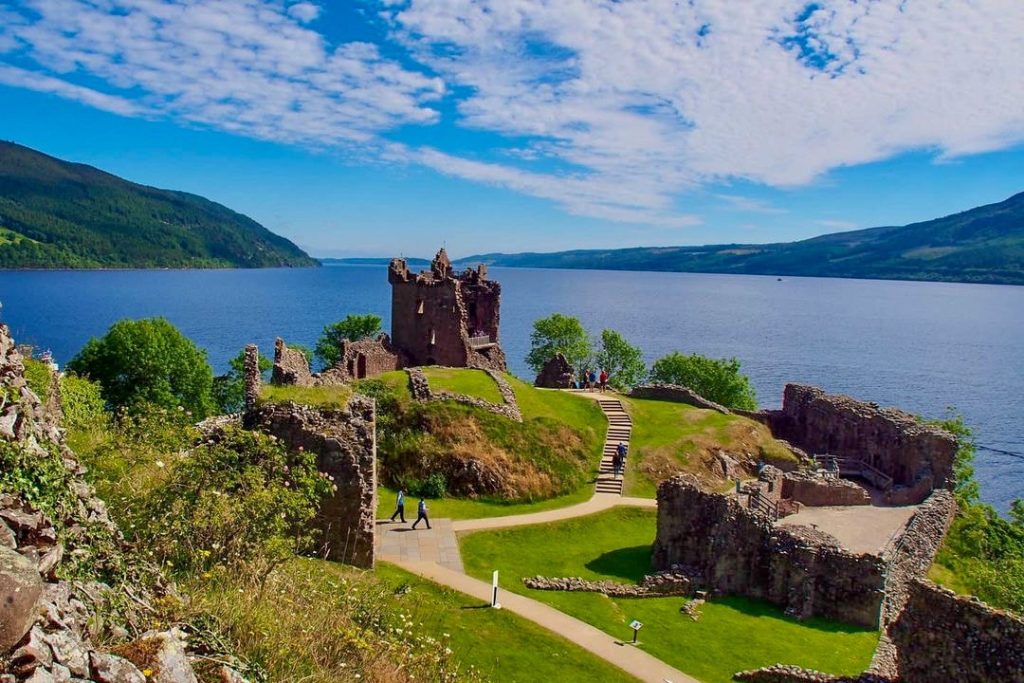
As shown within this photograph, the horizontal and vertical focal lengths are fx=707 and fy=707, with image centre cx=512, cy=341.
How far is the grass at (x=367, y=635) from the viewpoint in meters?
10.8

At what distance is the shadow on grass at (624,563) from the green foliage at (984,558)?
1337cm

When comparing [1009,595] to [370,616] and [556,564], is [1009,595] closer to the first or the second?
[556,564]

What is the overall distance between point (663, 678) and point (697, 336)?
141 meters

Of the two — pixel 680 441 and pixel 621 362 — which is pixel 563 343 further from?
pixel 680 441

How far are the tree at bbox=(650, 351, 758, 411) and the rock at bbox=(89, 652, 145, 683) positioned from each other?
66.0 m

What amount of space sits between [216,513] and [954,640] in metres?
18.4

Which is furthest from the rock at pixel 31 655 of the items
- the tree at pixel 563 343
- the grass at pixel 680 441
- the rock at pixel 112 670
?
the tree at pixel 563 343

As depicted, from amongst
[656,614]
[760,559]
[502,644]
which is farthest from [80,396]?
[760,559]

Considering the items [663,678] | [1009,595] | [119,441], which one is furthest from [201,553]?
[1009,595]

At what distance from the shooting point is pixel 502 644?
20953mm

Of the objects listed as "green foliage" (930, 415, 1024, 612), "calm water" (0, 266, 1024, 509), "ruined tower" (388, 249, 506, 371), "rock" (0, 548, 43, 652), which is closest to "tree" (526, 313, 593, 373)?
"calm water" (0, 266, 1024, 509)

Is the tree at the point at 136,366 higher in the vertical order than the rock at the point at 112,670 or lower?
lower

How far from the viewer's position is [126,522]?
13.7 meters

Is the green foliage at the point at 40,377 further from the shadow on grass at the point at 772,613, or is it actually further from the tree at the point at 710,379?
the tree at the point at 710,379
